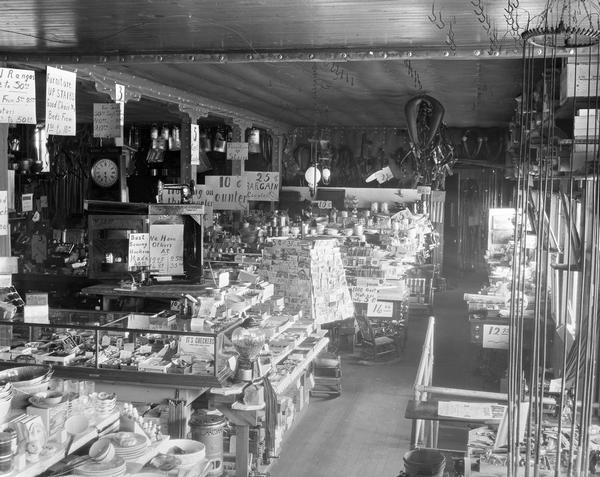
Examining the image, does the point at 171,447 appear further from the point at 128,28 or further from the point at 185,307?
the point at 128,28

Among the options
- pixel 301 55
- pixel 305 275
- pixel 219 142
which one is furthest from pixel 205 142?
pixel 301 55

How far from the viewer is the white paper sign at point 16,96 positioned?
18.8 feet

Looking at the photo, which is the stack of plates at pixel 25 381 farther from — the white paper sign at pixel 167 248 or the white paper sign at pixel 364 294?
the white paper sign at pixel 364 294

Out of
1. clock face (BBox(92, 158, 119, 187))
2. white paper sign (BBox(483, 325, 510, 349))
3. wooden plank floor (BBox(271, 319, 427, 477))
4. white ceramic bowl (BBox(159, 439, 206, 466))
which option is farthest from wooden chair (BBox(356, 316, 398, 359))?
white ceramic bowl (BBox(159, 439, 206, 466))

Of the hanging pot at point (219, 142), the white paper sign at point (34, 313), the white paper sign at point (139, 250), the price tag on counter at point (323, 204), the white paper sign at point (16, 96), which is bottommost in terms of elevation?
the white paper sign at point (34, 313)

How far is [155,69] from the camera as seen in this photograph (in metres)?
8.84

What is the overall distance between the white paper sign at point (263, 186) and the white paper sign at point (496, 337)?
3.35 m

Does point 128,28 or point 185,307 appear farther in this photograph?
point 185,307

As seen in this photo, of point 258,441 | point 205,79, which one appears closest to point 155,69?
point 205,79

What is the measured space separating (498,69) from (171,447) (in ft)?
19.9

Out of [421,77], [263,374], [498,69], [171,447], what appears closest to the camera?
[171,447]

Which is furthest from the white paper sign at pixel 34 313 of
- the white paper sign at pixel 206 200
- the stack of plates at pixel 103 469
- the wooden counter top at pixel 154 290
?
the white paper sign at pixel 206 200

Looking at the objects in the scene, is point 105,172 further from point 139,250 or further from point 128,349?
point 128,349

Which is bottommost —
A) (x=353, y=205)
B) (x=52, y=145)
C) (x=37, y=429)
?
(x=37, y=429)
